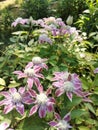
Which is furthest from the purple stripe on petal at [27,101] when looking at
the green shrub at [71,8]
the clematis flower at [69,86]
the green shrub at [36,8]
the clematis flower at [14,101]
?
the green shrub at [36,8]

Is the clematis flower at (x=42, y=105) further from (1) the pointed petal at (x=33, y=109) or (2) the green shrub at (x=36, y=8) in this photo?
(2) the green shrub at (x=36, y=8)

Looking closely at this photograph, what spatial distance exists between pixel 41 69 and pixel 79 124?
383mm

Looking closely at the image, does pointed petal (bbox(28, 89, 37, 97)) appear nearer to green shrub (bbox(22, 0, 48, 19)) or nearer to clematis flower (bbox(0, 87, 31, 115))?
clematis flower (bbox(0, 87, 31, 115))

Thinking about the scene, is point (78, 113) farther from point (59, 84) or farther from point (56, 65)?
point (56, 65)

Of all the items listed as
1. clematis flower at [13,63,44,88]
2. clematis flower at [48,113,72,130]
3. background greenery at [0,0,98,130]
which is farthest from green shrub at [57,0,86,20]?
clematis flower at [48,113,72,130]

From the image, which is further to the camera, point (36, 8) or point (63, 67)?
point (36, 8)

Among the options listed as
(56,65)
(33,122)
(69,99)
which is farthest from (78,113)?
(56,65)

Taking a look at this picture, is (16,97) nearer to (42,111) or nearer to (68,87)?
(42,111)

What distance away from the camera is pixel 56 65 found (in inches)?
85.4

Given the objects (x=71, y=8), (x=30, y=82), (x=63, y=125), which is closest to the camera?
(x=63, y=125)

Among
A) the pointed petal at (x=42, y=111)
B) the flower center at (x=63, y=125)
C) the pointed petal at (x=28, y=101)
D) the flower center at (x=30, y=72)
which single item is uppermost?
the flower center at (x=30, y=72)

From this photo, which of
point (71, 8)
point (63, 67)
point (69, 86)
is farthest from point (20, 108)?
point (71, 8)

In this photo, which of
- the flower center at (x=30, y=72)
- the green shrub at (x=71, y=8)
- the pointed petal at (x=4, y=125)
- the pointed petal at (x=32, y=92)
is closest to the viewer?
the pointed petal at (x=4, y=125)

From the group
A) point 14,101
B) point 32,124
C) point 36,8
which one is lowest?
point 36,8
